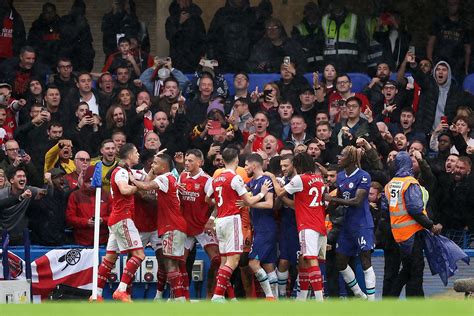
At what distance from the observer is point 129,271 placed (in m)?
19.1

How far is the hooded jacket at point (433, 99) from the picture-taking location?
76.1 ft

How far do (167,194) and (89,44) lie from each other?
22.1ft

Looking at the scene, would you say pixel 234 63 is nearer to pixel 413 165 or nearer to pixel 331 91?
pixel 331 91

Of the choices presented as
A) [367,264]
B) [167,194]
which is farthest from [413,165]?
[167,194]

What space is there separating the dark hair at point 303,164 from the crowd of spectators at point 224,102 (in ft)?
2.66

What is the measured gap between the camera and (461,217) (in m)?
20.9

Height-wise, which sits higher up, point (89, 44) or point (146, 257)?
point (89, 44)

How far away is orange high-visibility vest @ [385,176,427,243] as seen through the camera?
1898cm

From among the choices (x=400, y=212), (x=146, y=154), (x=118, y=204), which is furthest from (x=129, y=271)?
(x=400, y=212)

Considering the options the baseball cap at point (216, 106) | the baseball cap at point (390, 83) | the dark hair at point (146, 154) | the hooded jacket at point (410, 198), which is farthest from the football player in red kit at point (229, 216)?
the baseball cap at point (390, 83)

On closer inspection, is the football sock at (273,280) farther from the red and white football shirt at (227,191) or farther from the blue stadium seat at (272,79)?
the blue stadium seat at (272,79)

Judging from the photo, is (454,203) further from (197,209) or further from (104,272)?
(104,272)

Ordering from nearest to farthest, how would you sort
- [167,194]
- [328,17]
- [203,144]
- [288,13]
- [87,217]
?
1. [167,194]
2. [87,217]
3. [203,144]
4. [328,17]
5. [288,13]

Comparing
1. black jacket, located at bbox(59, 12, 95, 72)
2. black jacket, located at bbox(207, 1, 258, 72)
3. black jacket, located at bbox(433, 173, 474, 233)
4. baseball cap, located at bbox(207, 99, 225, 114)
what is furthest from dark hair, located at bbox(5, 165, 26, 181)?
black jacket, located at bbox(433, 173, 474, 233)
